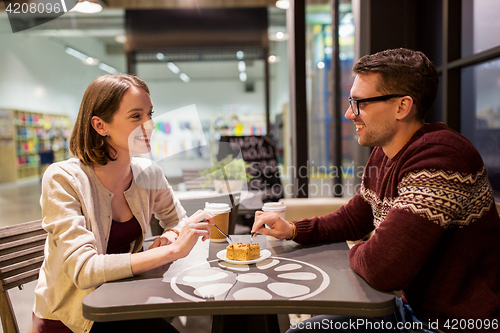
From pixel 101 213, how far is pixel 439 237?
44.4 inches

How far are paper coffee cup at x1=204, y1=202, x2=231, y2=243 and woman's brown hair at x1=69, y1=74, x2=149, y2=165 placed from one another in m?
0.44

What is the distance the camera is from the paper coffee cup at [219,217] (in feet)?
4.69

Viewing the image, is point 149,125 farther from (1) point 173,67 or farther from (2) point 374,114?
(1) point 173,67

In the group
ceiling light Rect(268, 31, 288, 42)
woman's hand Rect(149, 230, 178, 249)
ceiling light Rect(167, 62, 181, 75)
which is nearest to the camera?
woman's hand Rect(149, 230, 178, 249)

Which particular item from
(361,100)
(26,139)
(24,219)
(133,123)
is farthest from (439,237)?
(26,139)

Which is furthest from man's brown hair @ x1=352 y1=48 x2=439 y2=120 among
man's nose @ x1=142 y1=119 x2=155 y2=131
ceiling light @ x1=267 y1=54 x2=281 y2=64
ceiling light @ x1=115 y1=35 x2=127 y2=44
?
ceiling light @ x1=115 y1=35 x2=127 y2=44

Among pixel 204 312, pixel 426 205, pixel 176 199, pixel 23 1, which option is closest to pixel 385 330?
pixel 426 205

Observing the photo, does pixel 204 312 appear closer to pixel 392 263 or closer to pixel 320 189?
pixel 392 263

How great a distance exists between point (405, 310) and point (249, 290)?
0.61 m

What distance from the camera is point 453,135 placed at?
1.07 metres

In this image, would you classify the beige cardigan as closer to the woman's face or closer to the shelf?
the woman's face

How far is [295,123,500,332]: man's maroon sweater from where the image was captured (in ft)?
3.16

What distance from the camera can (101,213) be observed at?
1.32 meters

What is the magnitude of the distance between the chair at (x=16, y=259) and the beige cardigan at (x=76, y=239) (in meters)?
0.25
